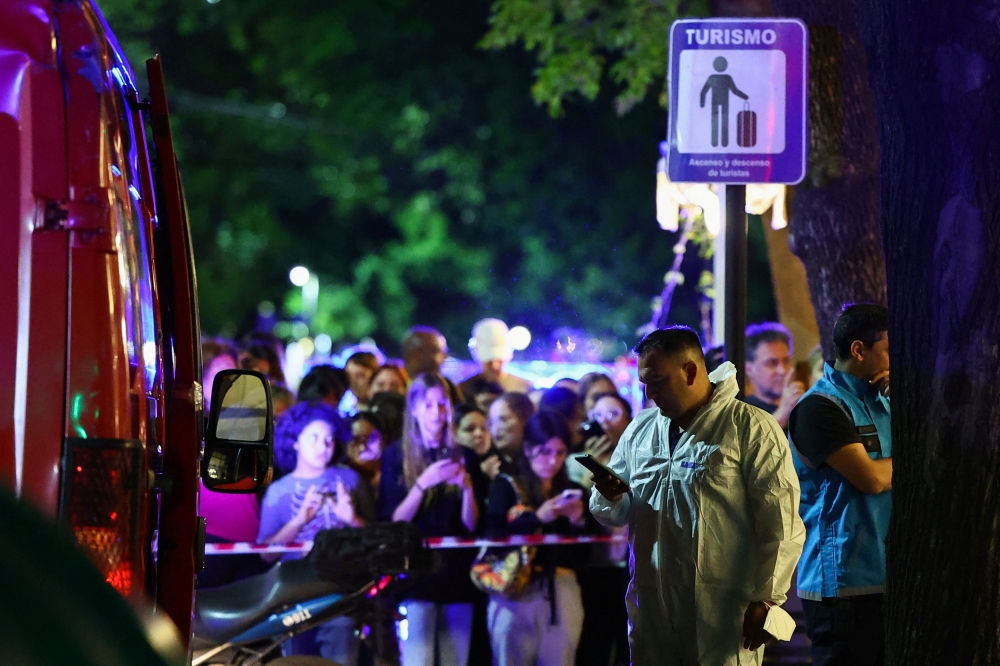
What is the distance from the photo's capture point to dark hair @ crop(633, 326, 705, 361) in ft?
17.4

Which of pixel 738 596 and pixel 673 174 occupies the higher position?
pixel 673 174

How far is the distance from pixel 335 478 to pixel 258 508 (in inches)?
18.9

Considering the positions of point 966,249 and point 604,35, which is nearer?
point 966,249

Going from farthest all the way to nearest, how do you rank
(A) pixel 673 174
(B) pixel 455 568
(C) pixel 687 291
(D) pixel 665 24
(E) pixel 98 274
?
(C) pixel 687 291 → (D) pixel 665 24 → (B) pixel 455 568 → (A) pixel 673 174 → (E) pixel 98 274

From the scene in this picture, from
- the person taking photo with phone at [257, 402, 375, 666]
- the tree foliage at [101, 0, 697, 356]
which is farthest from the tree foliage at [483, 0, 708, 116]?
the tree foliage at [101, 0, 697, 356]

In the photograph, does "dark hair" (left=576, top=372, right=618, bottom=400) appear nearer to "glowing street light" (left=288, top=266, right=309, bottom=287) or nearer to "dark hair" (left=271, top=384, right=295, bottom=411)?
"dark hair" (left=271, top=384, right=295, bottom=411)

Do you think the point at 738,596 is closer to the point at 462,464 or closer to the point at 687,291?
the point at 462,464

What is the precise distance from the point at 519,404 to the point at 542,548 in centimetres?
91

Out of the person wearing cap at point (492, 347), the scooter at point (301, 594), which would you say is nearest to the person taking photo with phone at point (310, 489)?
the scooter at point (301, 594)

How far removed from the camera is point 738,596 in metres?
5.16

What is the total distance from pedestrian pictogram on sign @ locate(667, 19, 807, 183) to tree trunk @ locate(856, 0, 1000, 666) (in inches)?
58.0

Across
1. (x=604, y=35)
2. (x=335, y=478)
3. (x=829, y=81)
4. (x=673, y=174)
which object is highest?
(x=604, y=35)

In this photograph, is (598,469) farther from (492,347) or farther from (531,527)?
(492,347)

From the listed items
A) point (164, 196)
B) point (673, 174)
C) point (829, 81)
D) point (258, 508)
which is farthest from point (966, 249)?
point (258, 508)
